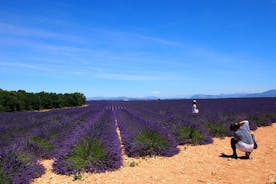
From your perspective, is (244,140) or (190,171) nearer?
(190,171)

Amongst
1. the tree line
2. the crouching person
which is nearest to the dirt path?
the crouching person

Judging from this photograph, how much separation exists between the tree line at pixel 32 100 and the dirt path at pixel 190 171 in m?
29.5

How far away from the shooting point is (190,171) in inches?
278

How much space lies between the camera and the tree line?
35.8 m

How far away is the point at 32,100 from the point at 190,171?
35.5 m

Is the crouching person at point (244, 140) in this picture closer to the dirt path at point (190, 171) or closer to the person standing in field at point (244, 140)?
the person standing in field at point (244, 140)

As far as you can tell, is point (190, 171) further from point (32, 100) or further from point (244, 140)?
point (32, 100)

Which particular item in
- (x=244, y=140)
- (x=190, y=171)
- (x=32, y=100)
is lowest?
(x=190, y=171)

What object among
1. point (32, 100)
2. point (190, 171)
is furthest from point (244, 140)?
point (32, 100)

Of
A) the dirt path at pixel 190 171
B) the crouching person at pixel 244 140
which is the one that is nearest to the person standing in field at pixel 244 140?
the crouching person at pixel 244 140

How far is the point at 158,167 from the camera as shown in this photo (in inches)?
295

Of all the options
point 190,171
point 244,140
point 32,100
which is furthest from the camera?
point 32,100

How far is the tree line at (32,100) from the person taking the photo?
35.8 metres

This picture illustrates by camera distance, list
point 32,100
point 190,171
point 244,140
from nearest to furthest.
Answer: point 190,171, point 244,140, point 32,100
